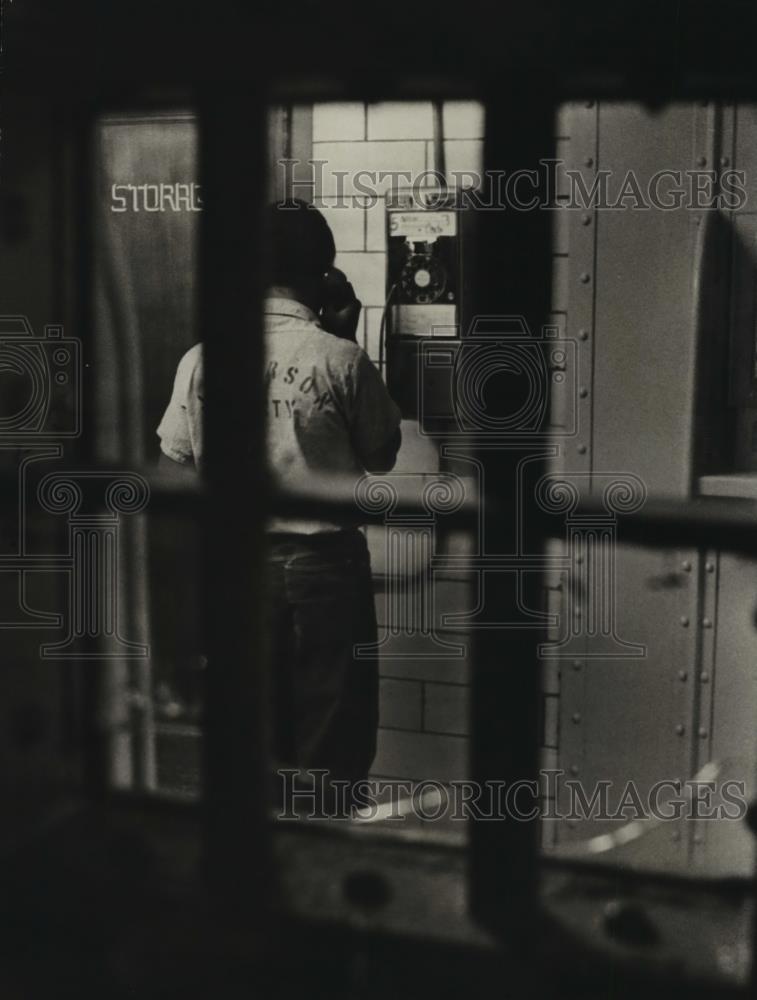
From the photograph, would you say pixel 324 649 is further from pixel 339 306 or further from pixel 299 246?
pixel 299 246

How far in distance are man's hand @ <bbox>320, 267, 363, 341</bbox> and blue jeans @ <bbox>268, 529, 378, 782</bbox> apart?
380mm

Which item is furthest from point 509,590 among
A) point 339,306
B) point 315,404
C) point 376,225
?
point 376,225

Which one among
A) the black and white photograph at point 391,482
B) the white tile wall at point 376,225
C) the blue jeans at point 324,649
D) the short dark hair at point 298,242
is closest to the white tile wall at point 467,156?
the black and white photograph at point 391,482

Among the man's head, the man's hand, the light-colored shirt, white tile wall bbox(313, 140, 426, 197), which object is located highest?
white tile wall bbox(313, 140, 426, 197)

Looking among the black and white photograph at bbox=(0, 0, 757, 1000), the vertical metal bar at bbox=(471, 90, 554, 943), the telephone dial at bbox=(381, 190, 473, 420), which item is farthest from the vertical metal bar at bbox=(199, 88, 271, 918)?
the vertical metal bar at bbox=(471, 90, 554, 943)

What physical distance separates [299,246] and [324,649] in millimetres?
763

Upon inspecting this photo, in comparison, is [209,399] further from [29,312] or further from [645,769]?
[645,769]

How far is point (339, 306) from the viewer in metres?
2.45

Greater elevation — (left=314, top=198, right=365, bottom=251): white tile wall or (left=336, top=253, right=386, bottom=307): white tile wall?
(left=314, top=198, right=365, bottom=251): white tile wall

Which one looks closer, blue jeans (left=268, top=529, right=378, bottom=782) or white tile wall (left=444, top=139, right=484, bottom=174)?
white tile wall (left=444, top=139, right=484, bottom=174)

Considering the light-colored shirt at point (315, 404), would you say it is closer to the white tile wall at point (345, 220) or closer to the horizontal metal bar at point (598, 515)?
the horizontal metal bar at point (598, 515)

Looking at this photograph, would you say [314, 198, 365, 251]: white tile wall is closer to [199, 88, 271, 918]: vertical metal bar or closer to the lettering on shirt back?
[199, 88, 271, 918]: vertical metal bar

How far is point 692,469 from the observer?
2.43 metres

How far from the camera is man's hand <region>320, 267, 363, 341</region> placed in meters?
2.45
